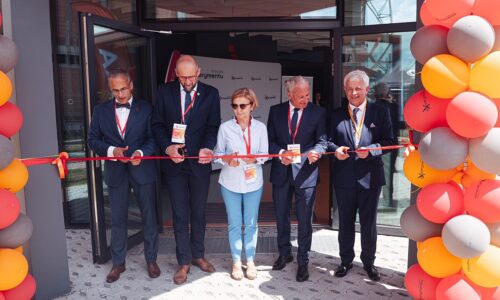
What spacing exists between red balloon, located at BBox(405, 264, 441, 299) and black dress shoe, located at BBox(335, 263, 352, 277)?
945mm

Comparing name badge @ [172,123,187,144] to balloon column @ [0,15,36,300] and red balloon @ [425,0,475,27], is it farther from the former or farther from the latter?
red balloon @ [425,0,475,27]

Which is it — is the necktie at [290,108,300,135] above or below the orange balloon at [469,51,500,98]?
below

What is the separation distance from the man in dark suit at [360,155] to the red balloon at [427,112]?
828 millimetres

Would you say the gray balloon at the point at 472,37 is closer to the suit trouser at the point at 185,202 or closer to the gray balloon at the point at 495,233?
the gray balloon at the point at 495,233

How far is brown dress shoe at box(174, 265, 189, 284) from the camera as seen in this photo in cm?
339

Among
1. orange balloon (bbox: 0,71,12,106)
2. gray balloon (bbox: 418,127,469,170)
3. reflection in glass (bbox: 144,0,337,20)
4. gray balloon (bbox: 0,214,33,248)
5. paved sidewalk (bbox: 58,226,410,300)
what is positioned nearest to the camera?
gray balloon (bbox: 418,127,469,170)

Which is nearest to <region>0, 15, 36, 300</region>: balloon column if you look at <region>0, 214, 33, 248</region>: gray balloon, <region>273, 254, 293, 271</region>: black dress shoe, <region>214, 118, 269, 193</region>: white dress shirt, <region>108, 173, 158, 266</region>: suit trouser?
<region>0, 214, 33, 248</region>: gray balloon

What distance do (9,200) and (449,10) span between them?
2.56 meters

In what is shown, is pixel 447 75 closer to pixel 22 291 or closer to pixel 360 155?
pixel 360 155

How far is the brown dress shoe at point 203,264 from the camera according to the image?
3605 millimetres

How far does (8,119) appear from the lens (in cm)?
240

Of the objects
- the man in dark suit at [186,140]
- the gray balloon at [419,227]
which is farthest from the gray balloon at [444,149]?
the man in dark suit at [186,140]

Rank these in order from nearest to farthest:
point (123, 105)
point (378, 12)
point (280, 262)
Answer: point (123, 105) < point (280, 262) < point (378, 12)

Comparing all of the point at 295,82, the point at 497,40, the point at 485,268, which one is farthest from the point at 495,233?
the point at 295,82
